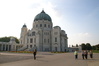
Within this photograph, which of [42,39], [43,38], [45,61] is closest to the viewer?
[45,61]

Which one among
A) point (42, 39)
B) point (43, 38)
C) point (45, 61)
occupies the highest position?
point (43, 38)

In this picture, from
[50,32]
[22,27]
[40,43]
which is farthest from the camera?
[22,27]

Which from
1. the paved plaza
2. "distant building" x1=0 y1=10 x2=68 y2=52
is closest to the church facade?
"distant building" x1=0 y1=10 x2=68 y2=52

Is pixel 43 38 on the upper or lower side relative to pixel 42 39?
upper

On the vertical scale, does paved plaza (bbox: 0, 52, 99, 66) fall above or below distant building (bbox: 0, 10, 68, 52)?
below

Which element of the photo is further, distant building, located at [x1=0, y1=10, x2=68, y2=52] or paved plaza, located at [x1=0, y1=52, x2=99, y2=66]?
distant building, located at [x1=0, y1=10, x2=68, y2=52]

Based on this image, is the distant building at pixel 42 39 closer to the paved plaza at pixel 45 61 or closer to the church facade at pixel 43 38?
the church facade at pixel 43 38

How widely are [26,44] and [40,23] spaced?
18.6 m

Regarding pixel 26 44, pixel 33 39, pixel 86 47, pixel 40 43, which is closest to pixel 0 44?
pixel 26 44

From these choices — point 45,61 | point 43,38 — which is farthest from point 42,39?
point 45,61

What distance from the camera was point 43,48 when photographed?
71625mm

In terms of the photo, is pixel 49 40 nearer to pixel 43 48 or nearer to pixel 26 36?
pixel 43 48

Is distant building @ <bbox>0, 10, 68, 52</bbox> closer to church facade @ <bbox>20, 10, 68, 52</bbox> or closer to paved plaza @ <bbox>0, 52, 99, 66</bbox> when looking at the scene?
church facade @ <bbox>20, 10, 68, 52</bbox>

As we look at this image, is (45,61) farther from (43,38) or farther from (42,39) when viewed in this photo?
(43,38)
